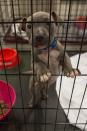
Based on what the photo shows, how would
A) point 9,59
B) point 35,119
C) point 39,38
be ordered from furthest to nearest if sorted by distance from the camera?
point 9,59 → point 35,119 → point 39,38

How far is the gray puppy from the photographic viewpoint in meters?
1.21

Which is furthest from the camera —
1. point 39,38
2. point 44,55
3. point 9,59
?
point 9,59

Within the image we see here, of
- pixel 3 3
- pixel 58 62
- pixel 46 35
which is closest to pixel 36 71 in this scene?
pixel 58 62

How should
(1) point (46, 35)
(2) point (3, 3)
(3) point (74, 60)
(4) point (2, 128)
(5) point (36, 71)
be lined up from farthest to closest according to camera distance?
1. (2) point (3, 3)
2. (3) point (74, 60)
3. (4) point (2, 128)
4. (5) point (36, 71)
5. (1) point (46, 35)

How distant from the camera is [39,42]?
1232mm

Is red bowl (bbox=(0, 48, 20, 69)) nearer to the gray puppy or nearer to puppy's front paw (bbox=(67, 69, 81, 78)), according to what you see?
the gray puppy

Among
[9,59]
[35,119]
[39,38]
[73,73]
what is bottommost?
[35,119]

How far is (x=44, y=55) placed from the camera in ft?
4.63

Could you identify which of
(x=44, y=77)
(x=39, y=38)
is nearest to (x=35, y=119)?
(x=44, y=77)

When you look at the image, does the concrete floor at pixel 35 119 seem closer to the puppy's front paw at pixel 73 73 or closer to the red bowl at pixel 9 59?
the puppy's front paw at pixel 73 73

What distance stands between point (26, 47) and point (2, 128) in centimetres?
102

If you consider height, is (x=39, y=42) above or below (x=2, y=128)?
above

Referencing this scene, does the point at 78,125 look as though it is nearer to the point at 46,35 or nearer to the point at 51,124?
the point at 51,124

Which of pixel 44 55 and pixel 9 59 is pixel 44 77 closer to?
pixel 44 55
